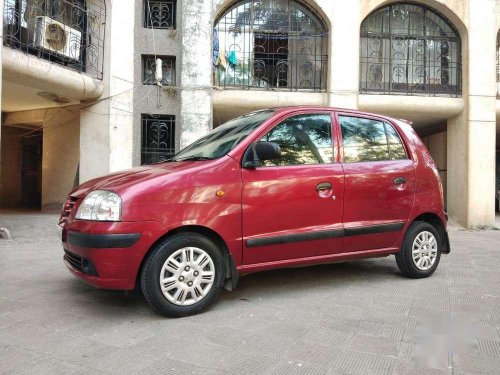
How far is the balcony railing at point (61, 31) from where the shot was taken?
8.93 meters

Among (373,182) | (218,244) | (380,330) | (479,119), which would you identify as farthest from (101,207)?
(479,119)

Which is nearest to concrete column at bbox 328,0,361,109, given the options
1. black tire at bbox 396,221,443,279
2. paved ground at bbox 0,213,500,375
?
black tire at bbox 396,221,443,279

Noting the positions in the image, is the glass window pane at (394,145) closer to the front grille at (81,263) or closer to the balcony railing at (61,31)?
the front grille at (81,263)

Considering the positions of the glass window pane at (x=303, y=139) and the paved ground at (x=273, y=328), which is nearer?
the paved ground at (x=273, y=328)

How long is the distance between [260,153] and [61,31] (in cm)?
779

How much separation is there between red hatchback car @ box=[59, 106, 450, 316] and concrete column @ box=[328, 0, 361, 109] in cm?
598

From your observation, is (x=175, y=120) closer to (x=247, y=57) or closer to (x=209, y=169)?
(x=247, y=57)

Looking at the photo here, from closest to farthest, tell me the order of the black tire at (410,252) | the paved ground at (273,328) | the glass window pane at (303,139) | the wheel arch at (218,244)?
1. the paved ground at (273,328)
2. the wheel arch at (218,244)
3. the glass window pane at (303,139)
4. the black tire at (410,252)

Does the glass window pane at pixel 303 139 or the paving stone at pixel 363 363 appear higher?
the glass window pane at pixel 303 139

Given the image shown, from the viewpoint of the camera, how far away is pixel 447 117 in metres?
11.9

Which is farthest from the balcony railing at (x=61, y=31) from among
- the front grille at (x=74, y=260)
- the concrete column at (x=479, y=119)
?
the concrete column at (x=479, y=119)

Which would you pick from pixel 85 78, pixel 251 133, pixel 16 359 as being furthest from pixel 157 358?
pixel 85 78

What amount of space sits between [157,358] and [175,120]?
27.7ft

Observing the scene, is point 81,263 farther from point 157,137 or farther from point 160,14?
point 160,14
